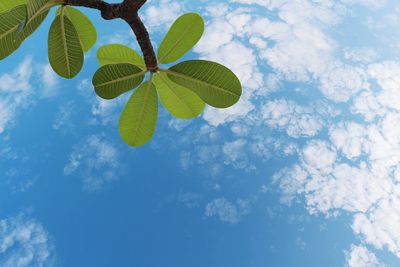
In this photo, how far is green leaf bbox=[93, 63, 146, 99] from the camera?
193 centimetres

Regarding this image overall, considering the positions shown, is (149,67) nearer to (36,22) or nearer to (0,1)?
(36,22)

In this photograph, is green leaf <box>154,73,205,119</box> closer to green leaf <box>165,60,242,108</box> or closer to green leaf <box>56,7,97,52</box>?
green leaf <box>165,60,242,108</box>

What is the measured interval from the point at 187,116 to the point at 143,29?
985 millimetres

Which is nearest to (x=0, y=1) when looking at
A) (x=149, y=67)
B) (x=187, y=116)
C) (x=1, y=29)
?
(x=1, y=29)

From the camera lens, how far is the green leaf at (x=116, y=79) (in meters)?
1.93

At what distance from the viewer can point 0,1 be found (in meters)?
1.96

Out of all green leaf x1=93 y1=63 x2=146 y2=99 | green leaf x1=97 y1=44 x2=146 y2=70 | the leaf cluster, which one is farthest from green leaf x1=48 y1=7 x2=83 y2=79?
green leaf x1=97 y1=44 x2=146 y2=70

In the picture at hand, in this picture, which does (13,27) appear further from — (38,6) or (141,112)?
(141,112)

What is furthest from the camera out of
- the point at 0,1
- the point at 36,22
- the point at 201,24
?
the point at 201,24

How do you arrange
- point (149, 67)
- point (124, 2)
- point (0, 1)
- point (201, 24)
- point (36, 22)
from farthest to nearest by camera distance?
point (201, 24) < point (0, 1) < point (149, 67) < point (36, 22) < point (124, 2)

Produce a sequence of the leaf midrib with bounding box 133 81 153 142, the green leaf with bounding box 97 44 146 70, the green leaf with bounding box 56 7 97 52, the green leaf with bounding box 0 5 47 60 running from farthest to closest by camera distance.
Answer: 1. the green leaf with bounding box 56 7 97 52
2. the green leaf with bounding box 97 44 146 70
3. the leaf midrib with bounding box 133 81 153 142
4. the green leaf with bounding box 0 5 47 60

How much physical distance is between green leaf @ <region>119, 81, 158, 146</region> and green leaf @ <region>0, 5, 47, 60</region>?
637 millimetres

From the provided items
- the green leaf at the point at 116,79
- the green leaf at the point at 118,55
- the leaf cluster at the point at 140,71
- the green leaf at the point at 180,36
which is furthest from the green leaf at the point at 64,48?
the green leaf at the point at 180,36

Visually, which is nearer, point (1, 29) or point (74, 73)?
point (1, 29)
